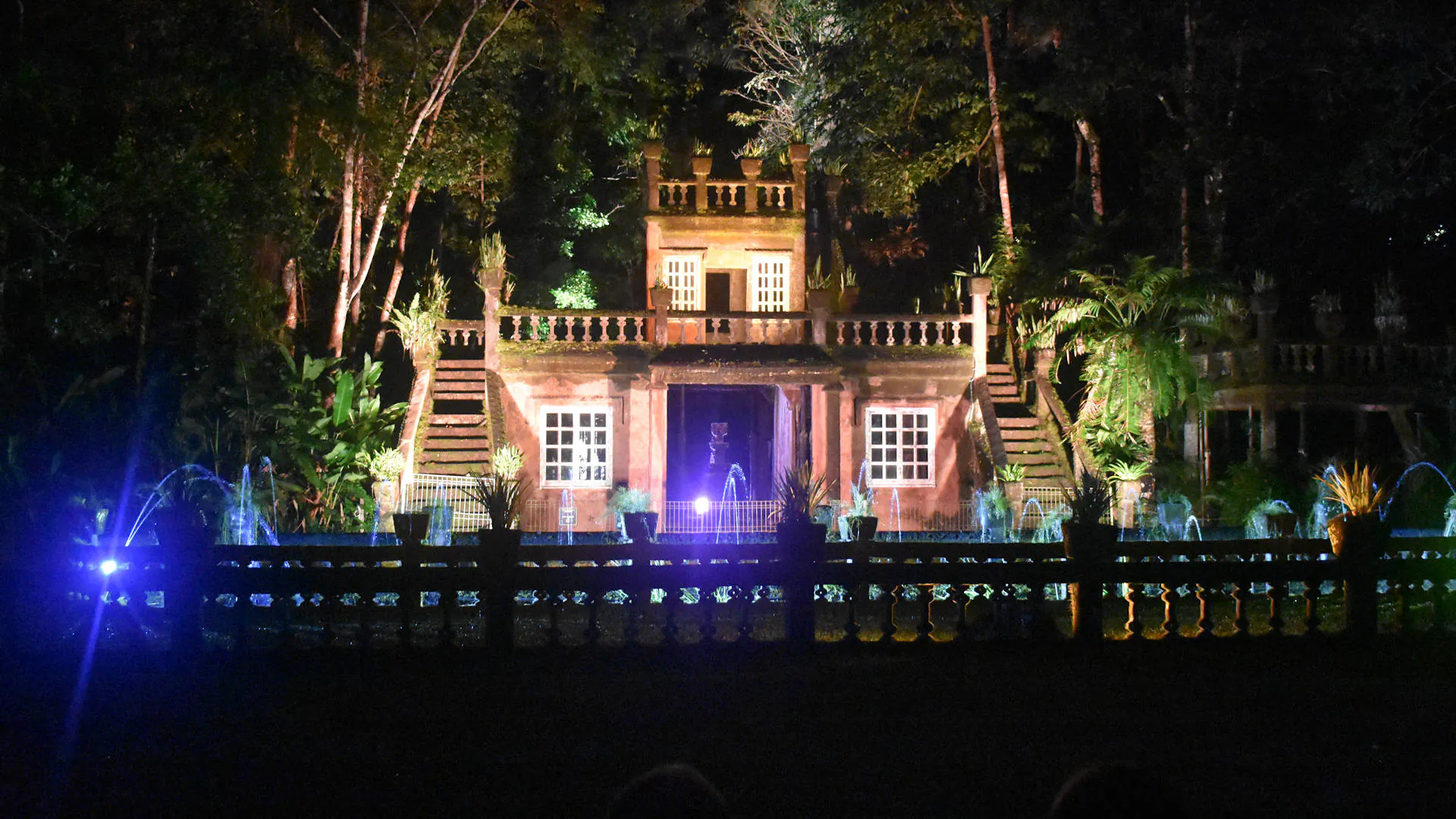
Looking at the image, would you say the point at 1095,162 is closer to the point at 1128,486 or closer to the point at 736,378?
the point at 1128,486

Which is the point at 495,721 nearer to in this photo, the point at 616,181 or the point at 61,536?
the point at 61,536

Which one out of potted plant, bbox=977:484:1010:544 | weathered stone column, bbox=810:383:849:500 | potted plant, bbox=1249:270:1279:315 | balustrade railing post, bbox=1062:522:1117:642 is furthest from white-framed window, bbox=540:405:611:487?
balustrade railing post, bbox=1062:522:1117:642

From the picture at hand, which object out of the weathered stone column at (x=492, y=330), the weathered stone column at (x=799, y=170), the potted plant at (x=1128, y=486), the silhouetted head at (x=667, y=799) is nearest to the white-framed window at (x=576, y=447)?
the weathered stone column at (x=492, y=330)

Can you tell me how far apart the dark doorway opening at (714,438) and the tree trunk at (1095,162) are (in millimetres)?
7688

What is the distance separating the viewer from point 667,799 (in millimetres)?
2660

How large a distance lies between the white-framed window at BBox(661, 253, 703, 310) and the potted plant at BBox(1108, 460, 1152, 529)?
7.72 m

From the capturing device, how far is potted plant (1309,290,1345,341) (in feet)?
60.2

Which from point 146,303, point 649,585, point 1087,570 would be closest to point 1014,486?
point 1087,570

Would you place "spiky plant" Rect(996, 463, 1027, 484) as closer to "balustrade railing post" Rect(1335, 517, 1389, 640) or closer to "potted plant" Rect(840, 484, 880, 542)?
"potted plant" Rect(840, 484, 880, 542)

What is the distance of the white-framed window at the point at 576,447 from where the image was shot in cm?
1941

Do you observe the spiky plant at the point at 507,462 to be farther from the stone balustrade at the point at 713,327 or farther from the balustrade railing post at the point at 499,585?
the balustrade railing post at the point at 499,585

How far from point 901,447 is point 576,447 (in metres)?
5.61

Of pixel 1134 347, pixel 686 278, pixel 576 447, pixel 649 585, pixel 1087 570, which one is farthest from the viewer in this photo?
pixel 686 278

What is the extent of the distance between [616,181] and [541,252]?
7.74 ft
